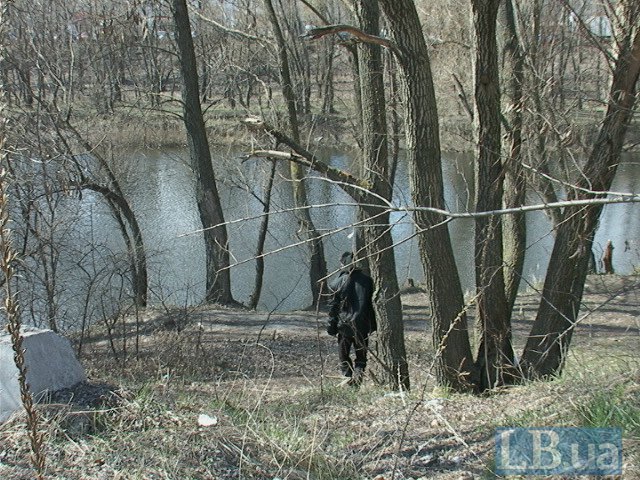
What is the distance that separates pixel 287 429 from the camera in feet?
15.3

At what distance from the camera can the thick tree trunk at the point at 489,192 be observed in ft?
24.0

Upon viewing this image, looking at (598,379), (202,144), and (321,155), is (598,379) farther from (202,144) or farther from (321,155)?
(321,155)

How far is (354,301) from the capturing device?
29.0ft

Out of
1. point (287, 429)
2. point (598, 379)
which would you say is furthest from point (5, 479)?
point (598, 379)

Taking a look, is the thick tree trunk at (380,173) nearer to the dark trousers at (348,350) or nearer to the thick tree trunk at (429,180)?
the dark trousers at (348,350)

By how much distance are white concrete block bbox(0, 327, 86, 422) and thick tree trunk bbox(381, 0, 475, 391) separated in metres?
3.51

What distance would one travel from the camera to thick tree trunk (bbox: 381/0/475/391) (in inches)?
277

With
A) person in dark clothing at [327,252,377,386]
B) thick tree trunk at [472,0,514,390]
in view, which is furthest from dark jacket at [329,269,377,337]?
thick tree trunk at [472,0,514,390]

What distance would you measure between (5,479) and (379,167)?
249 inches

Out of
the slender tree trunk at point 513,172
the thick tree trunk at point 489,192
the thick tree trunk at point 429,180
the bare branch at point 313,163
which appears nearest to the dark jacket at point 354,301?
the bare branch at point 313,163

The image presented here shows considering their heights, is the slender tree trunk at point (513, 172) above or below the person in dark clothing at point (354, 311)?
above

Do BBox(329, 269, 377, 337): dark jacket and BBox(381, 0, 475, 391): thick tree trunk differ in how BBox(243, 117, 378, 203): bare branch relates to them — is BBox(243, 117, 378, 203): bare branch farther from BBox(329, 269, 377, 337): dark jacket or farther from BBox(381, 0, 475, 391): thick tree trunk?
BBox(329, 269, 377, 337): dark jacket

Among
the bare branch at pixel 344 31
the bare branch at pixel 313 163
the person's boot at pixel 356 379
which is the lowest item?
the person's boot at pixel 356 379

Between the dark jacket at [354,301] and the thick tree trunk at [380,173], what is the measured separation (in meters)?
0.27
